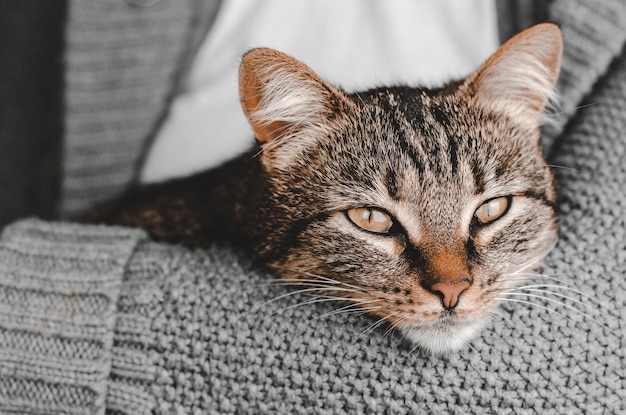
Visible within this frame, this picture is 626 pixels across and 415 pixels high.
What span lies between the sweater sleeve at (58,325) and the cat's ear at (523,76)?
0.67 meters

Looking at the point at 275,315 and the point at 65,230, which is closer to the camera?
the point at 275,315

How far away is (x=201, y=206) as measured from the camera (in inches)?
44.6

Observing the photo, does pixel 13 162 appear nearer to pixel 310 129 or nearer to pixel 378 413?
pixel 310 129

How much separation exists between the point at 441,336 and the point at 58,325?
590 millimetres

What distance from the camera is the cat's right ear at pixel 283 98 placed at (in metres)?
0.87

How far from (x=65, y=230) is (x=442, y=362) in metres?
0.70

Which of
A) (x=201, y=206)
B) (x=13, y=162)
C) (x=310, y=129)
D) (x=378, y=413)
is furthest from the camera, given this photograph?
(x=13, y=162)

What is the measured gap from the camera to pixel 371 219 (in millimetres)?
890

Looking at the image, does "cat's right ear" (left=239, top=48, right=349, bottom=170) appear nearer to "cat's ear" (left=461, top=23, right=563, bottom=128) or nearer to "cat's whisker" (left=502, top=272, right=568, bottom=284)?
"cat's ear" (left=461, top=23, right=563, bottom=128)

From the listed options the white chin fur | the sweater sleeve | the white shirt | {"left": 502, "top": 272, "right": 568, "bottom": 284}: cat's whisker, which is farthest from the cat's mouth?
the white shirt

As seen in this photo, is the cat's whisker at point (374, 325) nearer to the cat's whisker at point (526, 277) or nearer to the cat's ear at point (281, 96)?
the cat's whisker at point (526, 277)

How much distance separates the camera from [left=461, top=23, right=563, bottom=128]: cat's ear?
0.92m

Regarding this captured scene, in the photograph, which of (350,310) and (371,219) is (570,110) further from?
(350,310)

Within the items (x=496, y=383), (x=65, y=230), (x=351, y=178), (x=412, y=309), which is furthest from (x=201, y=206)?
(x=496, y=383)
